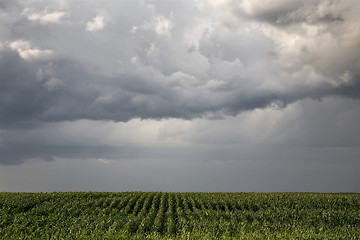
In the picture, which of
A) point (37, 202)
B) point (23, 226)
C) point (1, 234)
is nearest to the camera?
point (1, 234)

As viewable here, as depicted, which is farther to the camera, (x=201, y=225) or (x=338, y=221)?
(x=338, y=221)

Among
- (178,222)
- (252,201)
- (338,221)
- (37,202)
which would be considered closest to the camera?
(178,222)

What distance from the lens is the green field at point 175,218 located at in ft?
72.7

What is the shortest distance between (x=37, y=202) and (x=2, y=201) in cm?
405

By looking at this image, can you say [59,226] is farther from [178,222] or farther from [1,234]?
[178,222]

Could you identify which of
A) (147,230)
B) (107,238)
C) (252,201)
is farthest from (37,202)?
(252,201)

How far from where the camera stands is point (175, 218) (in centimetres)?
2978

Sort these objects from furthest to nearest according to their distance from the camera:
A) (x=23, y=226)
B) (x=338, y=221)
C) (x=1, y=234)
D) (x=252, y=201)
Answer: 1. (x=252, y=201)
2. (x=338, y=221)
3. (x=23, y=226)
4. (x=1, y=234)

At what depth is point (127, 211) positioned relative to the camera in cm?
3378

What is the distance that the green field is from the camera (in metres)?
22.2

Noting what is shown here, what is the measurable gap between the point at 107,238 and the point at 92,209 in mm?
15476

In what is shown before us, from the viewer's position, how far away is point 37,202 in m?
36.2

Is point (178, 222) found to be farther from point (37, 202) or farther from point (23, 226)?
point (37, 202)

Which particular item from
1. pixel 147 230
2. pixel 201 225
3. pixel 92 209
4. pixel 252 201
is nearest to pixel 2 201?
pixel 92 209
